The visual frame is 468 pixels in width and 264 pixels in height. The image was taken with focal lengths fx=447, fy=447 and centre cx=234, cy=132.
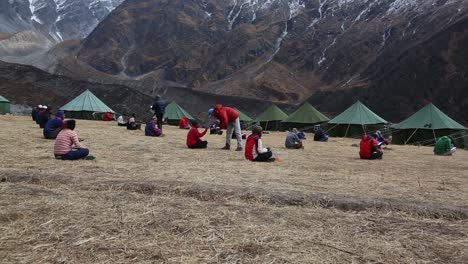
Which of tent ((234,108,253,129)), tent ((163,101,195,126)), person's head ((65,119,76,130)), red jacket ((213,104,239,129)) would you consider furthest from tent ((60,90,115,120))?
person's head ((65,119,76,130))

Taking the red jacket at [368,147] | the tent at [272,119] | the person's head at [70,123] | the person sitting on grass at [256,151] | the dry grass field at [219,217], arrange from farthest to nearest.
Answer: the tent at [272,119]
the red jacket at [368,147]
the person sitting on grass at [256,151]
the person's head at [70,123]
the dry grass field at [219,217]

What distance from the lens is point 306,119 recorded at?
114ft

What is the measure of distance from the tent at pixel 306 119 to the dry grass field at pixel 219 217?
26.3 metres

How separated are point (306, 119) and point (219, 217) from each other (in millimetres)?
Answer: 30610

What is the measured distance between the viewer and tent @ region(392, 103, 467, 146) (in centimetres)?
2473

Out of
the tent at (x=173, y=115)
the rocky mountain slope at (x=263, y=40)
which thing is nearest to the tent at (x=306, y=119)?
the tent at (x=173, y=115)

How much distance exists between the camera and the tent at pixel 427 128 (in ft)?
81.1

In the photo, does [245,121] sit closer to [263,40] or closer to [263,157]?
[263,157]

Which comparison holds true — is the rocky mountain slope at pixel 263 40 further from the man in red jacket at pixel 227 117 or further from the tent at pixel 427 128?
the man in red jacket at pixel 227 117

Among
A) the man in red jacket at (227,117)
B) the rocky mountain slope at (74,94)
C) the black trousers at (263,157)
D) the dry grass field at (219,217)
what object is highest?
the rocky mountain slope at (74,94)

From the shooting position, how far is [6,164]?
8086mm

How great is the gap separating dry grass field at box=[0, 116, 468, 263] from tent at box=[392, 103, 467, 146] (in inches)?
712

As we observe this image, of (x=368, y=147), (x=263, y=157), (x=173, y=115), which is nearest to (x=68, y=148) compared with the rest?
(x=263, y=157)

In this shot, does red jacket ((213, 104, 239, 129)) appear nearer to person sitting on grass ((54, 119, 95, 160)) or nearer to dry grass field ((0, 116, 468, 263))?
person sitting on grass ((54, 119, 95, 160))
